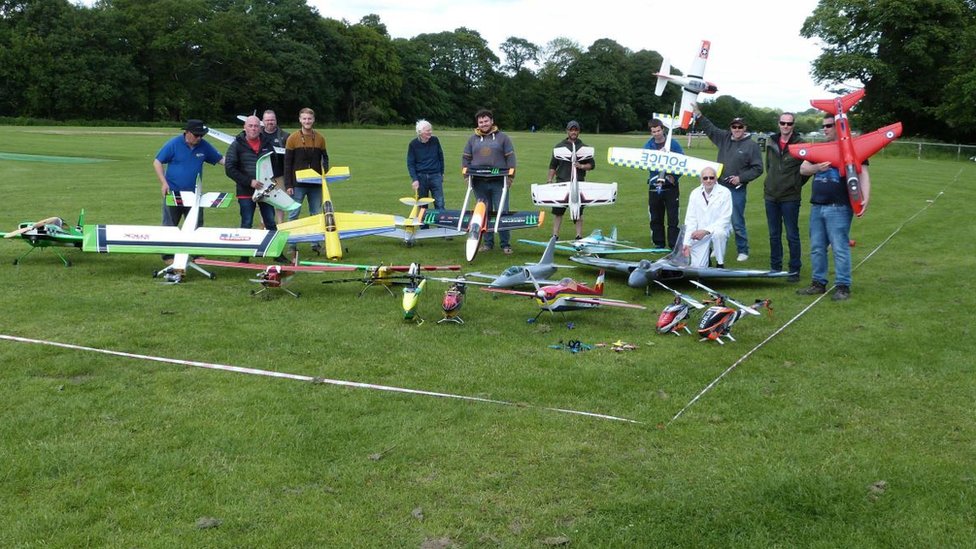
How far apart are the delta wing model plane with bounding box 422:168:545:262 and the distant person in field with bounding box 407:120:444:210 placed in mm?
556

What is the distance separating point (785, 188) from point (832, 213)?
124cm

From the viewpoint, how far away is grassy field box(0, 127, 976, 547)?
3.76 m

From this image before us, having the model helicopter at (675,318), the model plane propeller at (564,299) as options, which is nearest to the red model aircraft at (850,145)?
the model helicopter at (675,318)

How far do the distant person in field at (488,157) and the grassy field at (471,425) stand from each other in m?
2.84

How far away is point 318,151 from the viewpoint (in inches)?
421

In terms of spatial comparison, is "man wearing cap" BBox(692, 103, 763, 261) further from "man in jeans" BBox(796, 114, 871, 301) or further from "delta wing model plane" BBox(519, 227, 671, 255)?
"man in jeans" BBox(796, 114, 871, 301)

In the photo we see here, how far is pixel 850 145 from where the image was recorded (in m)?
8.07

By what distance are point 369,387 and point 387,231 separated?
5.06 m

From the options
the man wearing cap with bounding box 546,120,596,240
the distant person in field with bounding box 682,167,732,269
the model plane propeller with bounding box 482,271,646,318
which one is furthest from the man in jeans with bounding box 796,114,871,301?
the man wearing cap with bounding box 546,120,596,240

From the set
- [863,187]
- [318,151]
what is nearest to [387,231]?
[318,151]

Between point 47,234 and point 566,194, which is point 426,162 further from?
point 47,234

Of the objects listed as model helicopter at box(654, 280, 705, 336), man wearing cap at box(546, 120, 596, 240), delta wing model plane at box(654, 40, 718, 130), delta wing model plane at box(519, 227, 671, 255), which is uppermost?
delta wing model plane at box(654, 40, 718, 130)

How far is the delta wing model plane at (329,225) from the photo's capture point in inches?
379

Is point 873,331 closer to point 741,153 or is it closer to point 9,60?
point 741,153
